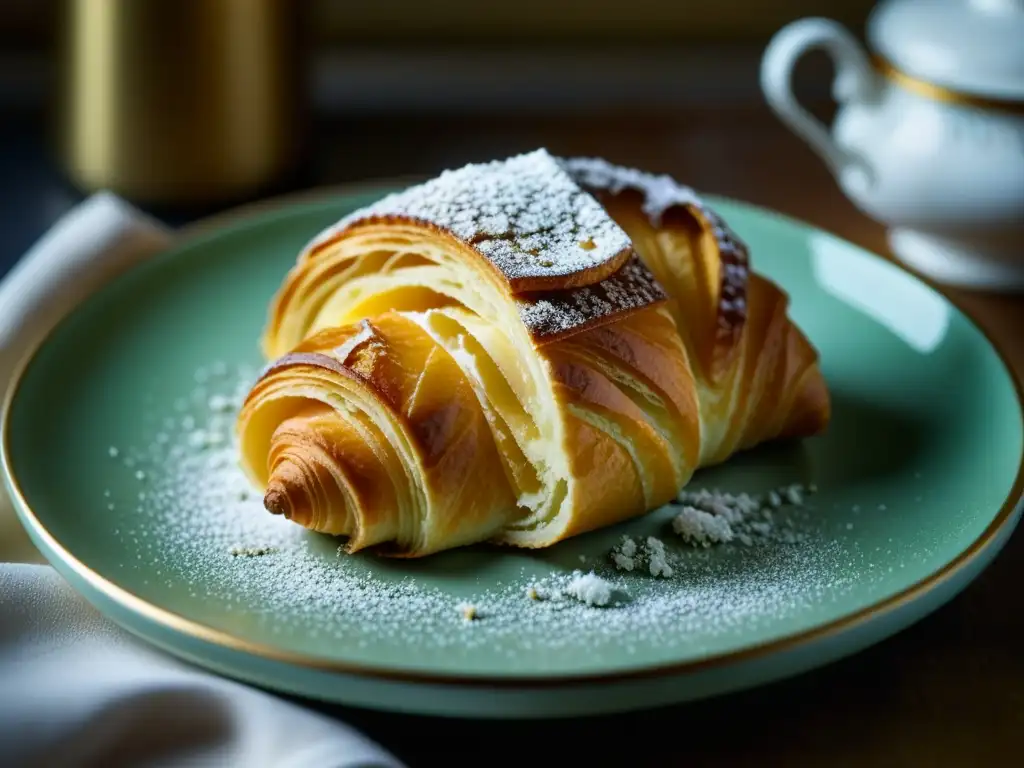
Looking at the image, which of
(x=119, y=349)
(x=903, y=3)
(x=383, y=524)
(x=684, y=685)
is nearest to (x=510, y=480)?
(x=383, y=524)

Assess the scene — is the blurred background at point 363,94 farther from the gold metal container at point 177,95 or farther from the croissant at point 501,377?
the croissant at point 501,377

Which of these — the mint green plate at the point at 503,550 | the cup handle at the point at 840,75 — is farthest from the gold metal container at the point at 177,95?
the cup handle at the point at 840,75

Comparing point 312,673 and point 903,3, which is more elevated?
point 903,3

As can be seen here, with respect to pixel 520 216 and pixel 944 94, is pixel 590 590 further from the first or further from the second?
pixel 944 94

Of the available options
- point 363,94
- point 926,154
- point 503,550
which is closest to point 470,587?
point 503,550

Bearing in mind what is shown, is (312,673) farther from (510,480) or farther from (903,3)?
(903,3)
